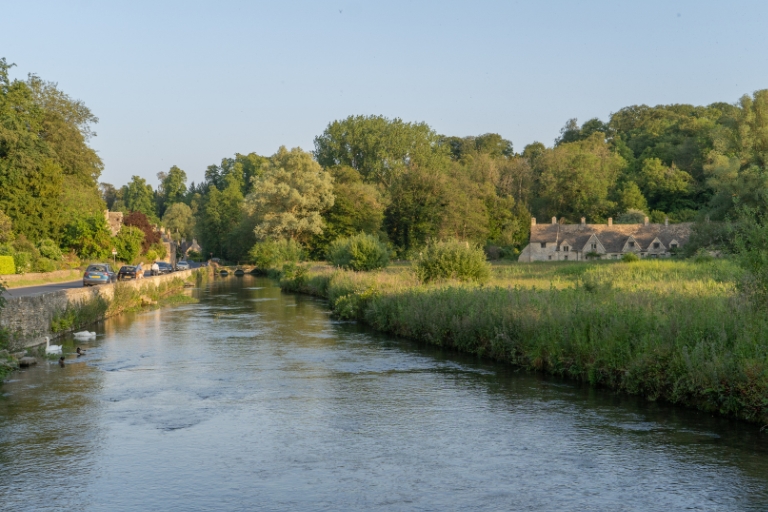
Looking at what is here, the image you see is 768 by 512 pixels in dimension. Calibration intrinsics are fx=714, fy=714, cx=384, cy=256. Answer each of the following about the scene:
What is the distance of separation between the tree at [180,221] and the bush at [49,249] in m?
98.4

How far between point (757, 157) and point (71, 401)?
63.1m

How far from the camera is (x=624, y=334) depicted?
1584 cm

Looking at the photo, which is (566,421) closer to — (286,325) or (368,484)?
(368,484)

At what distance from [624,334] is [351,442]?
275 inches

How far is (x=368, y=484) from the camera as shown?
33.6 feet

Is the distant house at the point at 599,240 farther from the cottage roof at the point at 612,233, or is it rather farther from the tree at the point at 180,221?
the tree at the point at 180,221

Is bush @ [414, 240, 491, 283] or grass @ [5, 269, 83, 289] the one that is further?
grass @ [5, 269, 83, 289]

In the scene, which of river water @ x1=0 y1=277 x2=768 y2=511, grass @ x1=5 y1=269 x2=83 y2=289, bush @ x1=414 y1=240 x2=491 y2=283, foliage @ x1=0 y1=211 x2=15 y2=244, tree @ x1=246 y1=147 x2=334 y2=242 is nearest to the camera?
river water @ x1=0 y1=277 x2=768 y2=511

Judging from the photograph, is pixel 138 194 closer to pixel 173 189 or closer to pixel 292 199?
pixel 173 189

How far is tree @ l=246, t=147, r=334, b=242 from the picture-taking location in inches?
3157

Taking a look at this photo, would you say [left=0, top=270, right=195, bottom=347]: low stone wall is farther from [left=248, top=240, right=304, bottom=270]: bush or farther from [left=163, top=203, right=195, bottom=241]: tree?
[left=163, top=203, right=195, bottom=241]: tree

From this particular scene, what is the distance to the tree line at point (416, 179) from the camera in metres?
61.4

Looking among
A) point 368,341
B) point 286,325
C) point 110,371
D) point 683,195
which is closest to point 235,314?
point 286,325

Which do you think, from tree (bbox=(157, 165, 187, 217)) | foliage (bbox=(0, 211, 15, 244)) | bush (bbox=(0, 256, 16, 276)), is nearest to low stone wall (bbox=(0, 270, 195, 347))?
bush (bbox=(0, 256, 16, 276))
